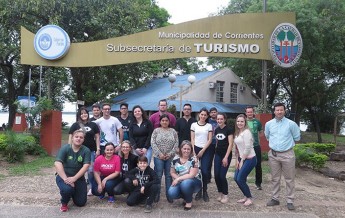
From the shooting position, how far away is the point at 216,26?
38.8 ft

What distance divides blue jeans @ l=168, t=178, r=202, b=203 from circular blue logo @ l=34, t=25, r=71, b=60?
25.3 ft

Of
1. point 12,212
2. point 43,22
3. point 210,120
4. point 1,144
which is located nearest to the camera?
point 12,212

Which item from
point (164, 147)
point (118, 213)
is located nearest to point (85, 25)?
point (164, 147)

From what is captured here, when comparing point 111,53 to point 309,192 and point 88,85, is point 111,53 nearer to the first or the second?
point 309,192

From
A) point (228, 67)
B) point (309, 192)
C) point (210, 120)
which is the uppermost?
point (228, 67)

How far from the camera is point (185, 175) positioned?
18.6 ft

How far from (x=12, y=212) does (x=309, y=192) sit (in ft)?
17.8

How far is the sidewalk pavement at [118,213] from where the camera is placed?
17.5 feet

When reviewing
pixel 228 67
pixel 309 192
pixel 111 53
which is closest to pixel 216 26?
pixel 111 53

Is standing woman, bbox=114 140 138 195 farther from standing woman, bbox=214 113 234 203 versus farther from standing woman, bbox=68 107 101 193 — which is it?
standing woman, bbox=214 113 234 203

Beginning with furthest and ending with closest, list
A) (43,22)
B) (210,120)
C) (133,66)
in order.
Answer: (133,66) → (43,22) → (210,120)

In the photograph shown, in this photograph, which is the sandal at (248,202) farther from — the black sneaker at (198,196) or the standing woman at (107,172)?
the standing woman at (107,172)

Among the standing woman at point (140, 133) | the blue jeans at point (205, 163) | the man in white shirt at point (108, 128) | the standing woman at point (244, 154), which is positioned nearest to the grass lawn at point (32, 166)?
the man in white shirt at point (108, 128)

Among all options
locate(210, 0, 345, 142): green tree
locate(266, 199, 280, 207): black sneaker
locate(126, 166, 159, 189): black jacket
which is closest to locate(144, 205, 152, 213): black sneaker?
locate(126, 166, 159, 189): black jacket
